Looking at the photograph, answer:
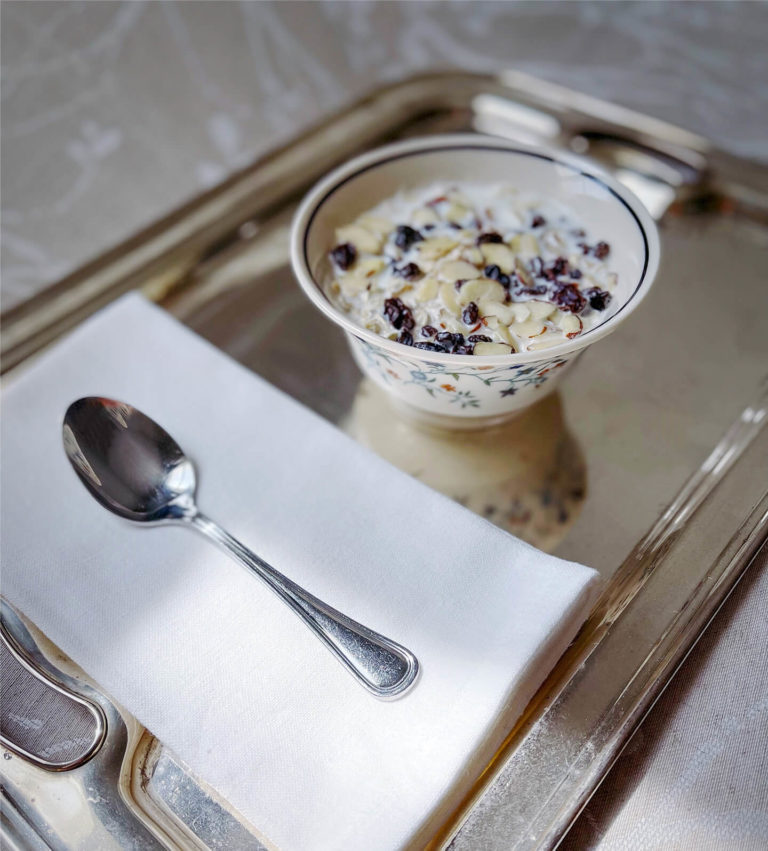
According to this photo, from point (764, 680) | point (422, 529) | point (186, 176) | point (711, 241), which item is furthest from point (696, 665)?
point (186, 176)

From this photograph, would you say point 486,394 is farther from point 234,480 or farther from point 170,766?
point 170,766

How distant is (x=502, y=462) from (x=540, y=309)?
0.42 ft

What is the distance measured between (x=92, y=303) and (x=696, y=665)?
1.79 ft

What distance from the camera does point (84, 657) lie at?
476 millimetres

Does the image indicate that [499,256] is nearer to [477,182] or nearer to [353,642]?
[477,182]

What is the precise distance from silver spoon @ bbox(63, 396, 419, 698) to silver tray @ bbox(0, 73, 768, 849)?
101 mm

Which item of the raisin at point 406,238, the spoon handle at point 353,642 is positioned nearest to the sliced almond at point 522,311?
the raisin at point 406,238

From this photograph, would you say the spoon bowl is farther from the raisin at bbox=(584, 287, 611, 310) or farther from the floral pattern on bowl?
the raisin at bbox=(584, 287, 611, 310)

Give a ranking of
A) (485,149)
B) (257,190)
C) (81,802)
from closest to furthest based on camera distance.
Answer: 1. (81,802)
2. (485,149)
3. (257,190)

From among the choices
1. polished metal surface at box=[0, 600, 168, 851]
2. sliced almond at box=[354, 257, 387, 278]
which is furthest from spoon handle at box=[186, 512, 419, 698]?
sliced almond at box=[354, 257, 387, 278]

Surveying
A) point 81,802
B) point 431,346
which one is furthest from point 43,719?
point 431,346

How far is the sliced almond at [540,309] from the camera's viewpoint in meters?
0.55

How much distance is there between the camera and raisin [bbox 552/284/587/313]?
558 mm

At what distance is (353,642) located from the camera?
0.47 metres
